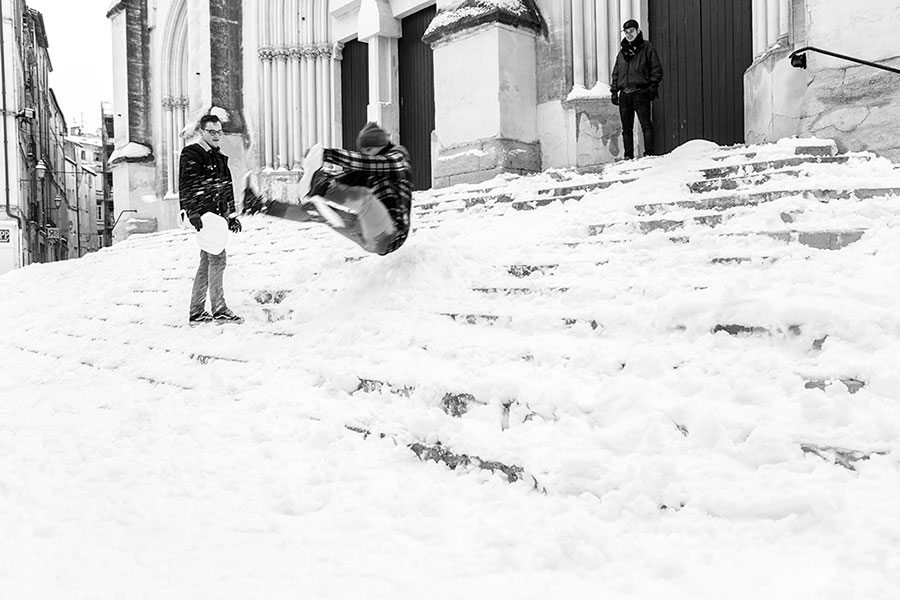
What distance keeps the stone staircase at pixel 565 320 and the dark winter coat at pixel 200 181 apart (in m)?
0.85

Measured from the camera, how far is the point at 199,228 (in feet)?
18.0

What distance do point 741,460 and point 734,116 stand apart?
22.1ft

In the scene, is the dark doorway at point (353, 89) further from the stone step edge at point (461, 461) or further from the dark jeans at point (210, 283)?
the stone step edge at point (461, 461)

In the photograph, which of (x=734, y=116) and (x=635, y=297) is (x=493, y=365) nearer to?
(x=635, y=297)

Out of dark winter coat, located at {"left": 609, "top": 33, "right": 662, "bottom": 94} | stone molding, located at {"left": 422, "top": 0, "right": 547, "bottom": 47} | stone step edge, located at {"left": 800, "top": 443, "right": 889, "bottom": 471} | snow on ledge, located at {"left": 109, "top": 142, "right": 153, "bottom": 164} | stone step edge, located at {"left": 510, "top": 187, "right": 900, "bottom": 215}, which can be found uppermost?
stone molding, located at {"left": 422, "top": 0, "right": 547, "bottom": 47}

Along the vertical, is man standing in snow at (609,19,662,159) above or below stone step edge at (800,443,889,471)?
above

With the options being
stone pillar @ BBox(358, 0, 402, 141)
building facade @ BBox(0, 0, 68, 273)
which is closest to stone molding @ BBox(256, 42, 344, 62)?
stone pillar @ BBox(358, 0, 402, 141)

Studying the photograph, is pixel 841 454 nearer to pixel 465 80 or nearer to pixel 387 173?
pixel 387 173

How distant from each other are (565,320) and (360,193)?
1.67m

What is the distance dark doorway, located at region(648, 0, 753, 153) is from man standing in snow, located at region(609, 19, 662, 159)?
4.45 ft

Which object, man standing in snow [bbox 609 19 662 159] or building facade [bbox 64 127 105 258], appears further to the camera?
building facade [bbox 64 127 105 258]

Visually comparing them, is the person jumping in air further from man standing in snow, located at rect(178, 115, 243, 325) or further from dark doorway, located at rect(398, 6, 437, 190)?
dark doorway, located at rect(398, 6, 437, 190)

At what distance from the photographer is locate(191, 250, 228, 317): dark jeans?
546cm

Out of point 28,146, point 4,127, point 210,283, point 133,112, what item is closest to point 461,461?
point 210,283
